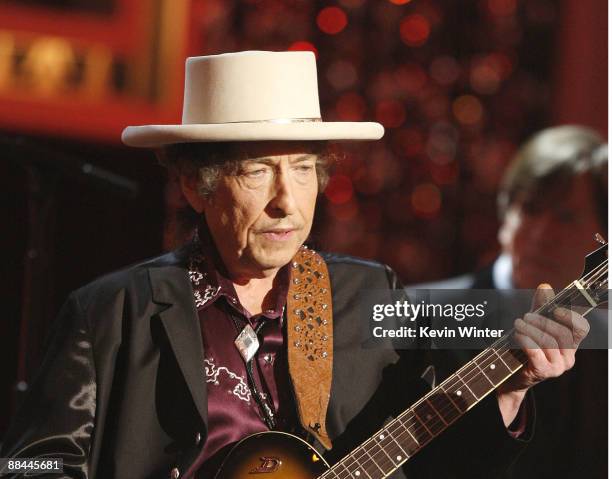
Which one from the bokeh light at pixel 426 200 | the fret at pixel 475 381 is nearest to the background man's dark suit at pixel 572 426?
the fret at pixel 475 381

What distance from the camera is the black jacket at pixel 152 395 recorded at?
6.08 feet

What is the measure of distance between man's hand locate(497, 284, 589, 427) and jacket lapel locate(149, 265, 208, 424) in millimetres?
620

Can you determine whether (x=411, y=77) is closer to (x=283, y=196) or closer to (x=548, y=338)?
(x=283, y=196)

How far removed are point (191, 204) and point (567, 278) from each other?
1.21 meters

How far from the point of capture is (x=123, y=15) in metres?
3.55

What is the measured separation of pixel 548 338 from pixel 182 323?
714 millimetres

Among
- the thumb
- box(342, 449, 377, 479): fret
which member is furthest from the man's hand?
box(342, 449, 377, 479): fret

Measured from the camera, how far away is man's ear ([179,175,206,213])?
6.63 feet

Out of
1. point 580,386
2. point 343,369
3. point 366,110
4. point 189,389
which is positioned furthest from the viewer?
point 366,110

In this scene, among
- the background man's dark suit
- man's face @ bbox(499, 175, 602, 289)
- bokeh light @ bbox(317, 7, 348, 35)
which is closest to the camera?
the background man's dark suit

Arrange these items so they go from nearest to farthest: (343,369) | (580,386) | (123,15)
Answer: (343,369) < (580,386) < (123,15)

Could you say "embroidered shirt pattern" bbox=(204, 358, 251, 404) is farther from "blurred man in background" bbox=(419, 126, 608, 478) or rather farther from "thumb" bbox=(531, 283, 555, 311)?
"blurred man in background" bbox=(419, 126, 608, 478)

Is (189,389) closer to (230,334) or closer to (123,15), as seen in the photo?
(230,334)

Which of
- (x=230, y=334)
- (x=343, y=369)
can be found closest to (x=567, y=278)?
(x=343, y=369)
